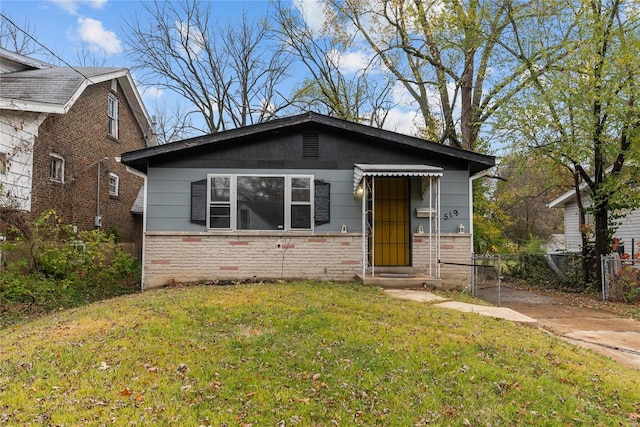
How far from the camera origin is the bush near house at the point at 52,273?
8.21 metres

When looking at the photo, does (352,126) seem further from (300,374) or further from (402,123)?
(402,123)

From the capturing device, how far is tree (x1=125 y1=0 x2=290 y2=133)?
2134 cm

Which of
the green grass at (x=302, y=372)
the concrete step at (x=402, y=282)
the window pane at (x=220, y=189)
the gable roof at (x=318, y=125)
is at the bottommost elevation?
the green grass at (x=302, y=372)

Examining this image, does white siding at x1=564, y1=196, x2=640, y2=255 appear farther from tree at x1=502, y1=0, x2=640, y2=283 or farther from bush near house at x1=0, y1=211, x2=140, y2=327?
bush near house at x1=0, y1=211, x2=140, y2=327

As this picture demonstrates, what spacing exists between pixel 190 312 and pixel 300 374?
2.67m

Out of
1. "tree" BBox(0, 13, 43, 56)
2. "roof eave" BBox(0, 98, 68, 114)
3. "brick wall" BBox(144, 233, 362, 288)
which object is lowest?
"brick wall" BBox(144, 233, 362, 288)

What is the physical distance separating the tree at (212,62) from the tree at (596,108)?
46.2 ft

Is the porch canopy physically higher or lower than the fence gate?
higher

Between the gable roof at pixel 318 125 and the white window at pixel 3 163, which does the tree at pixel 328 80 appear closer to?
the gable roof at pixel 318 125

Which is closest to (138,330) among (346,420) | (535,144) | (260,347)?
(260,347)

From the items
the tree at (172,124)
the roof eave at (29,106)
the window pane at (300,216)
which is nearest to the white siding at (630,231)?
the window pane at (300,216)

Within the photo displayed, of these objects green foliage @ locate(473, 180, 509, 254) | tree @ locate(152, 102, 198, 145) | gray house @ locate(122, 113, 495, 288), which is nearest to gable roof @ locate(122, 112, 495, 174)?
gray house @ locate(122, 113, 495, 288)

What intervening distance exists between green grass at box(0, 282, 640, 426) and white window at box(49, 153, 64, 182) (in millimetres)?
6117

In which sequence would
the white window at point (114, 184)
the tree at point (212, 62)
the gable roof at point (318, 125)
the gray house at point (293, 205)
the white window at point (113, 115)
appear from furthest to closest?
the tree at point (212, 62) < the white window at point (114, 184) < the white window at point (113, 115) < the gray house at point (293, 205) < the gable roof at point (318, 125)
